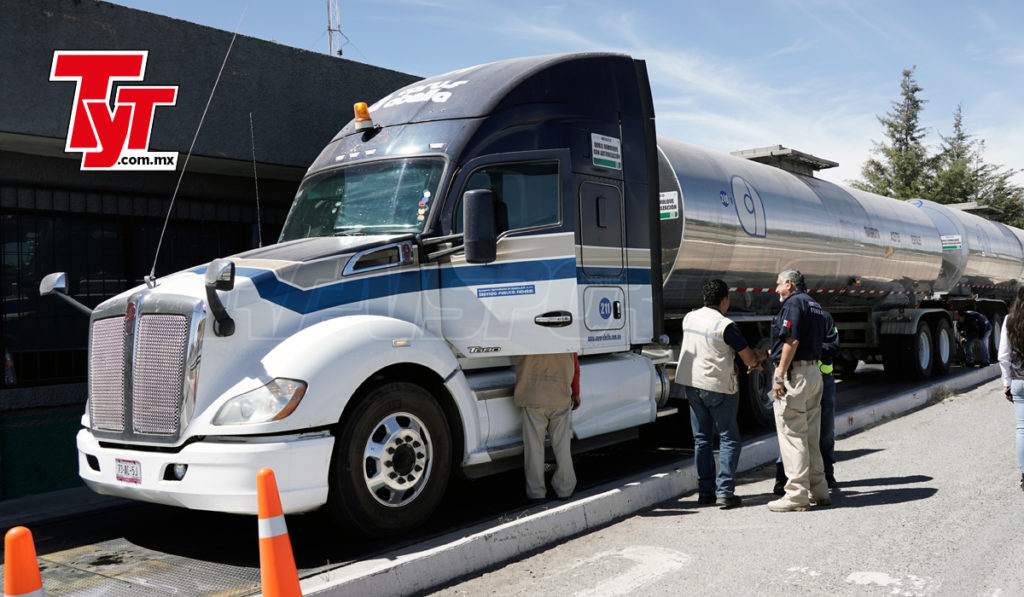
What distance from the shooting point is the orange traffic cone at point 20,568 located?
311 centimetres

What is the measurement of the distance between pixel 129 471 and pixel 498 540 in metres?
2.42

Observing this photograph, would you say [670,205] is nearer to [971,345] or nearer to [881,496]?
[881,496]

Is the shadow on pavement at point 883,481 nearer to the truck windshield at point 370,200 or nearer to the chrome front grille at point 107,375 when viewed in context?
the truck windshield at point 370,200

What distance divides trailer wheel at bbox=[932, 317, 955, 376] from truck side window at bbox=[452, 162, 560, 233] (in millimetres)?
11428

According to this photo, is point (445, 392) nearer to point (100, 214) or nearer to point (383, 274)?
point (383, 274)

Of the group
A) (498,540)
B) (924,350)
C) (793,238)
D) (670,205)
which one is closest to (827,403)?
(670,205)

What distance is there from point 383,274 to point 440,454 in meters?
1.35

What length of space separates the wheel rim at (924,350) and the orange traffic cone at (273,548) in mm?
13198

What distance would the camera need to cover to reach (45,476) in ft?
27.6

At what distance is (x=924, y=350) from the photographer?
1482 centimetres

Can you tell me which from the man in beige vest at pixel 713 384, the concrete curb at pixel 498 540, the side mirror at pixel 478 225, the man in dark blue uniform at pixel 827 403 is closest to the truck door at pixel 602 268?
the man in beige vest at pixel 713 384

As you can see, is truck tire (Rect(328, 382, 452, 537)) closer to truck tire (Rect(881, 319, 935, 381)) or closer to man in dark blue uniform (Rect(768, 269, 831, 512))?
man in dark blue uniform (Rect(768, 269, 831, 512))

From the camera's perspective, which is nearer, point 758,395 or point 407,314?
point 407,314

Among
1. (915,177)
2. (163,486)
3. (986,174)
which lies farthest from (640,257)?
(986,174)
